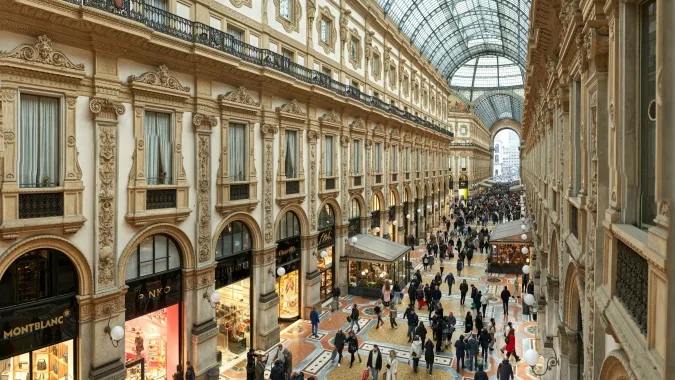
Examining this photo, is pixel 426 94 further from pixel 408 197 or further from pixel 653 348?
pixel 653 348

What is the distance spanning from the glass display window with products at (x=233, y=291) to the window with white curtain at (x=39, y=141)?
5442mm

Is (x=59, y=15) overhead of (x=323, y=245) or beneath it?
overhead

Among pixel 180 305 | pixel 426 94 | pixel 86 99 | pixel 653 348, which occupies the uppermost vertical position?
pixel 426 94

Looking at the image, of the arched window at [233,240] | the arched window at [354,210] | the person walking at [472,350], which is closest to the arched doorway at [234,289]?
the arched window at [233,240]

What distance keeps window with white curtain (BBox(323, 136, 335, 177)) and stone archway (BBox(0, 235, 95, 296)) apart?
11721 mm

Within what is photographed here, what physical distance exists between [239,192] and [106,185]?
4.64 metres

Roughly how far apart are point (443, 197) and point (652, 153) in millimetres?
44953

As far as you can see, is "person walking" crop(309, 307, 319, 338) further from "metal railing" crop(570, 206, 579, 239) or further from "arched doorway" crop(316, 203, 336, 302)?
"metal railing" crop(570, 206, 579, 239)

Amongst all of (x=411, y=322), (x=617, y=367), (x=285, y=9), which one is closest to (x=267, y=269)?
(x=411, y=322)

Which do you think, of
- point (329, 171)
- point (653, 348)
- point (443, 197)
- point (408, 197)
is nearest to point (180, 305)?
point (329, 171)

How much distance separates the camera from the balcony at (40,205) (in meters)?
8.69

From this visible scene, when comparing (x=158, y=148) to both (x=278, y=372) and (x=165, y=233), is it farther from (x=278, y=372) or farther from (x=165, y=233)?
(x=278, y=372)

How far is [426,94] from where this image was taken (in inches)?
1607

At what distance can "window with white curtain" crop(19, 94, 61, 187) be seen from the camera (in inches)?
347
